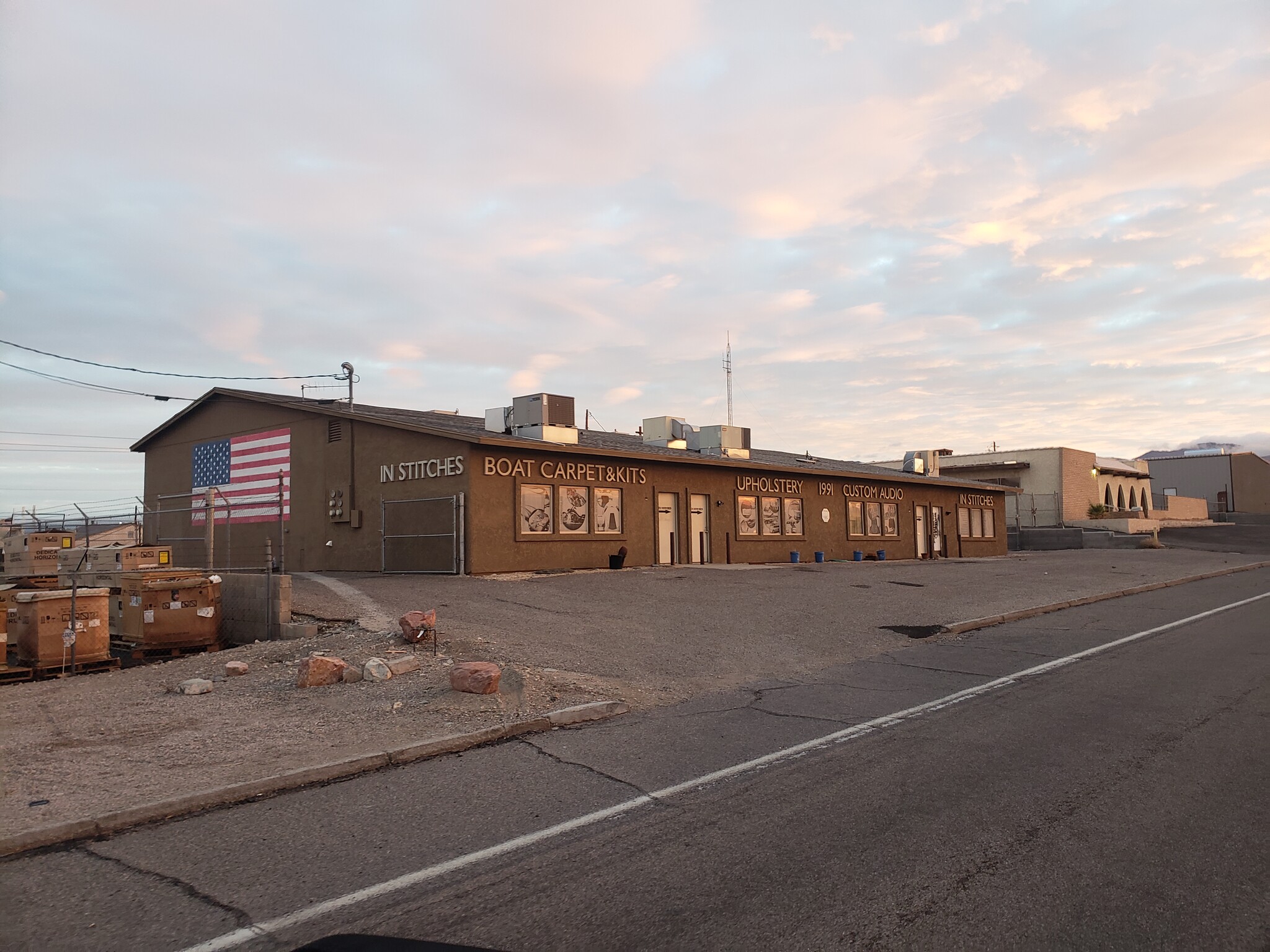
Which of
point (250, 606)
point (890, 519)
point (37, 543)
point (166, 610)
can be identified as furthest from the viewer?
point (890, 519)

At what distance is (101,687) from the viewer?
9.92 m

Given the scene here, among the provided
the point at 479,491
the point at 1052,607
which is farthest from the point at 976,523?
the point at 479,491

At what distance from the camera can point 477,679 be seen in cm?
862

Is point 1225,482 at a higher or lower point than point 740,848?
higher

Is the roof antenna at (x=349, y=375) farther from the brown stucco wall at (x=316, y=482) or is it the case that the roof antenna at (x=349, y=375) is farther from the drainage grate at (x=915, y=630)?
the drainage grate at (x=915, y=630)

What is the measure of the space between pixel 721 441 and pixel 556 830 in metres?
24.9

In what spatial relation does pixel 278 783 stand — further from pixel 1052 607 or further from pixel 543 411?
pixel 543 411

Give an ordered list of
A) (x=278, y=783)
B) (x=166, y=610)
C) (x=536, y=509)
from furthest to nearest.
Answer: (x=536, y=509) → (x=166, y=610) → (x=278, y=783)

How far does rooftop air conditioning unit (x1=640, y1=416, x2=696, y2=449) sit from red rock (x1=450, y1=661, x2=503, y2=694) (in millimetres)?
21598

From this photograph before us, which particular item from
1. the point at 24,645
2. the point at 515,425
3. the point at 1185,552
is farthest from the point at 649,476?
the point at 1185,552

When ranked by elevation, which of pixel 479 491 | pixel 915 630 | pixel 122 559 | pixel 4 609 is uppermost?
pixel 479 491

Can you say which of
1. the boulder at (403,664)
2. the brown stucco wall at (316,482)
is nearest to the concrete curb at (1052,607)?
the boulder at (403,664)

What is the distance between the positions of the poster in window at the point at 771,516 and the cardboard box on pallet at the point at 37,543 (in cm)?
2064

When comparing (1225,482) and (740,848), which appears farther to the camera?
(1225,482)
